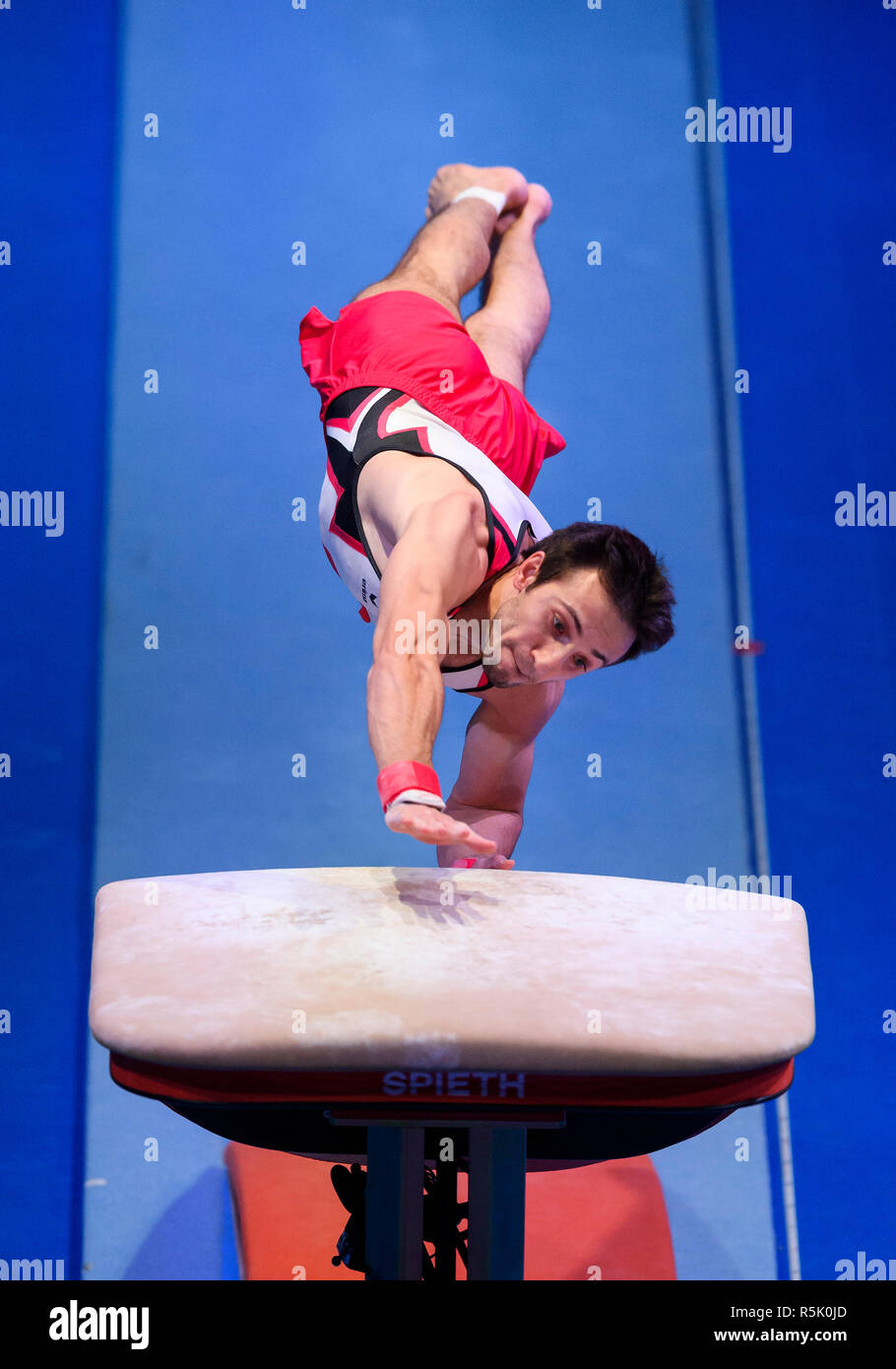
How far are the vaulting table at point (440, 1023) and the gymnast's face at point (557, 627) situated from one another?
2.02 ft

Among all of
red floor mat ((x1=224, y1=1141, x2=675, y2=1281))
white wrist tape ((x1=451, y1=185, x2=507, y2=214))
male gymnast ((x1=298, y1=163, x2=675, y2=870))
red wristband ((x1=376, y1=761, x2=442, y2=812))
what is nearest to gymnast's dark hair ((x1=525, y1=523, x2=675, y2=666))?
male gymnast ((x1=298, y1=163, x2=675, y2=870))

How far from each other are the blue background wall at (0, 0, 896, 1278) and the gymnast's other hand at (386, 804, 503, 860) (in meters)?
1.42

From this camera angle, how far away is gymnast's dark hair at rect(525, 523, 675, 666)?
6.12ft

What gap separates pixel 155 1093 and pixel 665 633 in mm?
1152

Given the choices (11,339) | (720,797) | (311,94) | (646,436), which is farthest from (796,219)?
(11,339)

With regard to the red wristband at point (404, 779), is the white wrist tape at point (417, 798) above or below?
below

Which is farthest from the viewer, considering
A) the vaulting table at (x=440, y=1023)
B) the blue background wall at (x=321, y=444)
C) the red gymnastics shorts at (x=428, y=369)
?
the blue background wall at (x=321, y=444)

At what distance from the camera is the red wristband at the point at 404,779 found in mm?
1396

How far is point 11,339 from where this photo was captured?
10.6 ft

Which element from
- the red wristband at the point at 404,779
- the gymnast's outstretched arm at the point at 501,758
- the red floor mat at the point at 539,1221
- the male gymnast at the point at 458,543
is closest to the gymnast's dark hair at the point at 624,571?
the male gymnast at the point at 458,543

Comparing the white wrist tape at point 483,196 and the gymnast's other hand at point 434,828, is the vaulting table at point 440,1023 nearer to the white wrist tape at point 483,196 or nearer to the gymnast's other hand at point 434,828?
the gymnast's other hand at point 434,828

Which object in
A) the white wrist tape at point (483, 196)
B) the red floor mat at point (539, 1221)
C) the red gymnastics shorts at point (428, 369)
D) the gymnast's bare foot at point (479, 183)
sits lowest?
the red floor mat at point (539, 1221)

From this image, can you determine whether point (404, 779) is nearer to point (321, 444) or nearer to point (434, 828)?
point (434, 828)

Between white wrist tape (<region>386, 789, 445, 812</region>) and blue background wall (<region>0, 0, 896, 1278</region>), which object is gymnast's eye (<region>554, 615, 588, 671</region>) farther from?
blue background wall (<region>0, 0, 896, 1278</region>)
